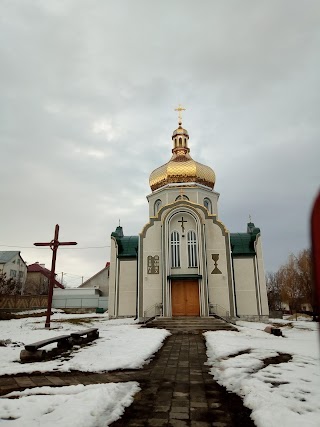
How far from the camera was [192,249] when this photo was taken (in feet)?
69.3

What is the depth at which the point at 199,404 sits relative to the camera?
173 inches

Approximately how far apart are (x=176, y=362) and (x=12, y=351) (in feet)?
14.8

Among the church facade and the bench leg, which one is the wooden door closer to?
the church facade

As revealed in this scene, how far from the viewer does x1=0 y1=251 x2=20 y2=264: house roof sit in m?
45.8

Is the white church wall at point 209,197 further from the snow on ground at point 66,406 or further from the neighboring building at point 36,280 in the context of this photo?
the neighboring building at point 36,280

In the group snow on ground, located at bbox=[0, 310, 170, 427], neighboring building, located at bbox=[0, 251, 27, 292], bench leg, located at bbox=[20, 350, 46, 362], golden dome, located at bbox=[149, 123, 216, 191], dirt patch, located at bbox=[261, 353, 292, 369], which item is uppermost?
golden dome, located at bbox=[149, 123, 216, 191]

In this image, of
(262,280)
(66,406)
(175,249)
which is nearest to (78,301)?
(175,249)

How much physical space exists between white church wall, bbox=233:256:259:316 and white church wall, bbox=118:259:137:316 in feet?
24.3

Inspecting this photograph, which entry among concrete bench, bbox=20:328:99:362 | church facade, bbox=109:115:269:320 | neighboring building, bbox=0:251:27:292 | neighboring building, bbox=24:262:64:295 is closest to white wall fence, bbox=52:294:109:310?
neighboring building, bbox=0:251:27:292

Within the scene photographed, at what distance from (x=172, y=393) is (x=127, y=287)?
1814 cm


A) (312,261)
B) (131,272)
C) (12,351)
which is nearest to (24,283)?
(131,272)

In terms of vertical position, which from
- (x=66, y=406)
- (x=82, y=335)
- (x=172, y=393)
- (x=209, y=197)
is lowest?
(x=172, y=393)

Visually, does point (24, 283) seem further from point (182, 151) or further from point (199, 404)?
point (199, 404)

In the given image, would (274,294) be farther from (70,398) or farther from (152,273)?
(70,398)
